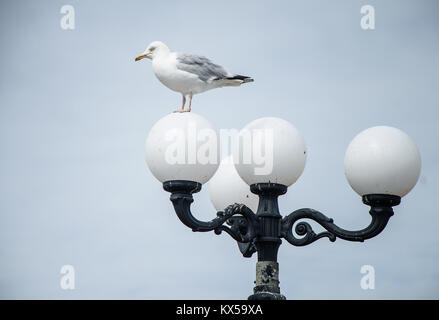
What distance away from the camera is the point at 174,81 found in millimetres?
8047

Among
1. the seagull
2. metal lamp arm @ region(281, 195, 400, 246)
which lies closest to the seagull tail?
the seagull

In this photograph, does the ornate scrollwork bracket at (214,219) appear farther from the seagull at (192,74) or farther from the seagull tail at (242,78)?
the seagull tail at (242,78)

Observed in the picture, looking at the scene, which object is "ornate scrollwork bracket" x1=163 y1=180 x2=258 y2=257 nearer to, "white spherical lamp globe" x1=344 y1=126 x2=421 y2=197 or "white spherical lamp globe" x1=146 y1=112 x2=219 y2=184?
"white spherical lamp globe" x1=146 y1=112 x2=219 y2=184

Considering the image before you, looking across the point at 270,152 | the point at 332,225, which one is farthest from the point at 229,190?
the point at 332,225

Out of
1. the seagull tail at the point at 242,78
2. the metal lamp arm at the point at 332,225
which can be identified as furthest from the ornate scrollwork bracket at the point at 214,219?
the seagull tail at the point at 242,78

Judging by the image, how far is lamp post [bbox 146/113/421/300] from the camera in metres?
7.07

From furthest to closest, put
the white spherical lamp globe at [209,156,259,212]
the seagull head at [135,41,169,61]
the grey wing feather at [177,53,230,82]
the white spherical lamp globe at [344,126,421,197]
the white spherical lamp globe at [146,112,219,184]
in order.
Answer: the seagull head at [135,41,169,61] → the white spherical lamp globe at [209,156,259,212] → the grey wing feather at [177,53,230,82] → the white spherical lamp globe at [344,126,421,197] → the white spherical lamp globe at [146,112,219,184]

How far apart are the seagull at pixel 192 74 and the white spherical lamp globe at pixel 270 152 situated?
890 millimetres

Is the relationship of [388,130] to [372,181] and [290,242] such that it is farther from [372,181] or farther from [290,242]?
[290,242]

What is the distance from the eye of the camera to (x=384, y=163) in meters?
7.18

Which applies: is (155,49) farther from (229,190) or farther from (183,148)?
(183,148)

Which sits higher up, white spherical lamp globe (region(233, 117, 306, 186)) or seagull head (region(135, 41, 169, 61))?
seagull head (region(135, 41, 169, 61))

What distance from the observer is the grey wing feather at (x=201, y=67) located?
7.96 meters

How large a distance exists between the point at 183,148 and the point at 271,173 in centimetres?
71
